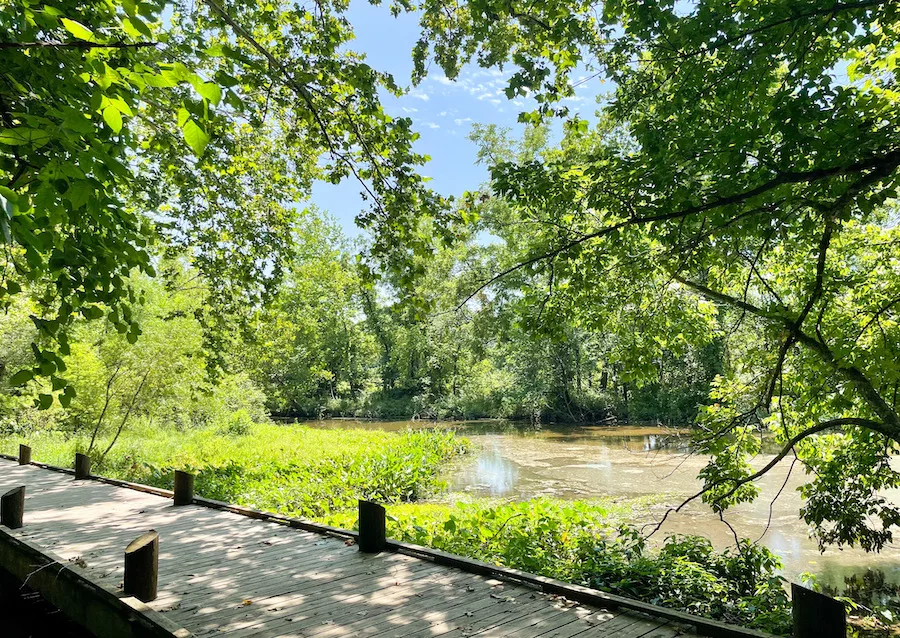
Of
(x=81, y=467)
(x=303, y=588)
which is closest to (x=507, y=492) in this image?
(x=81, y=467)

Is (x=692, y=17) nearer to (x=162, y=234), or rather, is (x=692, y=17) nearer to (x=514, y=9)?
(x=514, y=9)

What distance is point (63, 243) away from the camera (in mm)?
2781

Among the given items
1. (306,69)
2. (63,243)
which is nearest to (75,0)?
(63,243)

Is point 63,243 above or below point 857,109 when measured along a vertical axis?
below

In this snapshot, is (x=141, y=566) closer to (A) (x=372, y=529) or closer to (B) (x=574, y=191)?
(A) (x=372, y=529)

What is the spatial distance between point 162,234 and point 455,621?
677cm

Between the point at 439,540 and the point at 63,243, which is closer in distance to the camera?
the point at 63,243

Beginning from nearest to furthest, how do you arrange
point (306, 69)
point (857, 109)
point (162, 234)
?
point (857, 109), point (306, 69), point (162, 234)

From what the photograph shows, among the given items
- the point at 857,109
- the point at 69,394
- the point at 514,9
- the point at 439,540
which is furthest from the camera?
the point at 439,540

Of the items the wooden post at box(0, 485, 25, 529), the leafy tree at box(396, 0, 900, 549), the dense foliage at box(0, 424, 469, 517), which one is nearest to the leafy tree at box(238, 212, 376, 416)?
the dense foliage at box(0, 424, 469, 517)

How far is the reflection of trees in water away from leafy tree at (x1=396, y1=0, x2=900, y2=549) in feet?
2.77

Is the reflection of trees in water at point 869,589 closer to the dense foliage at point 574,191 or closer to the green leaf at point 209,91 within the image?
the dense foliage at point 574,191

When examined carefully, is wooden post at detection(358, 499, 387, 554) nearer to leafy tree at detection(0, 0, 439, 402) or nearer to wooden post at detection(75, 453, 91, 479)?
leafy tree at detection(0, 0, 439, 402)

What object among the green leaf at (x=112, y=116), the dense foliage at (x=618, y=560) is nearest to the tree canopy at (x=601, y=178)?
the green leaf at (x=112, y=116)
